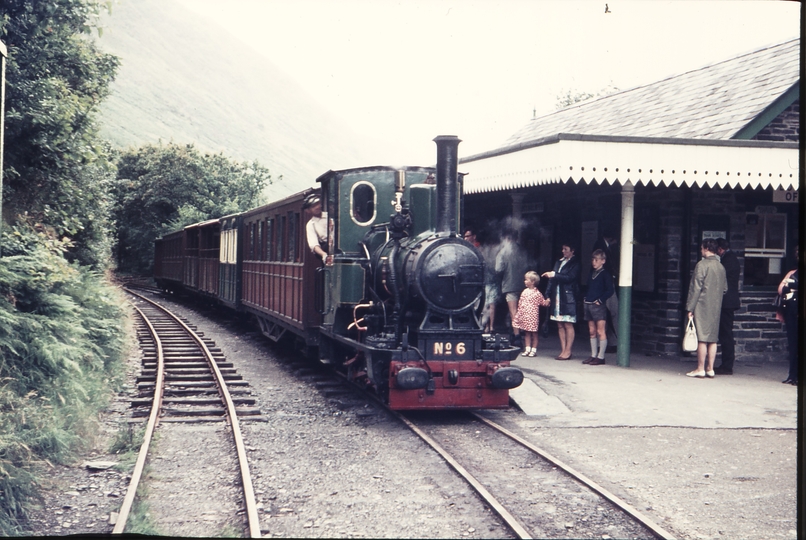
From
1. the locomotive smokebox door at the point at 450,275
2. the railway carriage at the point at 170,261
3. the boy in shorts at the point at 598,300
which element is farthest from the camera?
the railway carriage at the point at 170,261

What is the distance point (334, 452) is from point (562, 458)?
175cm

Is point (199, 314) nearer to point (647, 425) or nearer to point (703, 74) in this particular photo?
point (703, 74)

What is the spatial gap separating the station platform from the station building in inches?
27.5

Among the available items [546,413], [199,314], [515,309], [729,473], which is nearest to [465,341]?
[546,413]

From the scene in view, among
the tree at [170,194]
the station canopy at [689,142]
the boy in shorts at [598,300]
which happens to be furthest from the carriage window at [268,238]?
the tree at [170,194]

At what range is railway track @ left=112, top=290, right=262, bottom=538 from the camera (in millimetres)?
5159

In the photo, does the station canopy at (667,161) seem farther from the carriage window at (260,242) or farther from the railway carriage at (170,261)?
the railway carriage at (170,261)

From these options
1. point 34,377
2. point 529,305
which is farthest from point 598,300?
point 34,377

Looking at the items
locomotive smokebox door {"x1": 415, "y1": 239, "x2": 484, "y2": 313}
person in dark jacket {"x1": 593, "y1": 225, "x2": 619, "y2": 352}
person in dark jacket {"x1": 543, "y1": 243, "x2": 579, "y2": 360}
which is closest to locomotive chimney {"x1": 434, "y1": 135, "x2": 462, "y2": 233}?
locomotive smokebox door {"x1": 415, "y1": 239, "x2": 484, "y2": 313}

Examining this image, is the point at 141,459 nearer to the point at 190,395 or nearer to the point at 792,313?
the point at 190,395

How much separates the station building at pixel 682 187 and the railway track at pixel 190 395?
14.3ft

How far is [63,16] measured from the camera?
849cm

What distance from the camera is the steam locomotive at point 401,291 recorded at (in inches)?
268

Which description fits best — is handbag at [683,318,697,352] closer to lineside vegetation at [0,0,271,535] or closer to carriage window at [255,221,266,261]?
lineside vegetation at [0,0,271,535]
